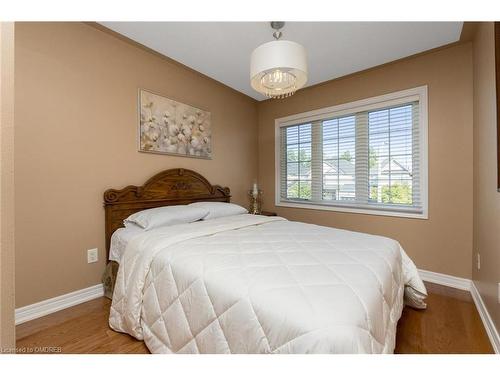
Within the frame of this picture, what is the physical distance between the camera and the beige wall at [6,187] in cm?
63

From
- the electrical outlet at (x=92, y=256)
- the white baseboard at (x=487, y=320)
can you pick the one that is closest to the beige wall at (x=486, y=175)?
the white baseboard at (x=487, y=320)

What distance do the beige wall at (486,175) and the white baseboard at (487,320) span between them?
6 cm

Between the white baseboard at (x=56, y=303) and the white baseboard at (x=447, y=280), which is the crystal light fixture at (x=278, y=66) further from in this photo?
the white baseboard at (x=447, y=280)

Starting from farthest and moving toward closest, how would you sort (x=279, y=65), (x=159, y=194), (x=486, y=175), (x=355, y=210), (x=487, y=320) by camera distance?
(x=355, y=210)
(x=159, y=194)
(x=486, y=175)
(x=487, y=320)
(x=279, y=65)

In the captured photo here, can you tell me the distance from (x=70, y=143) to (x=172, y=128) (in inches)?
37.8

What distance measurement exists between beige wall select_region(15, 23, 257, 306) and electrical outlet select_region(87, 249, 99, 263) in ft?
0.11

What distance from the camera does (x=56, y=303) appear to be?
182 cm

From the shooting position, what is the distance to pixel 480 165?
191 centimetres

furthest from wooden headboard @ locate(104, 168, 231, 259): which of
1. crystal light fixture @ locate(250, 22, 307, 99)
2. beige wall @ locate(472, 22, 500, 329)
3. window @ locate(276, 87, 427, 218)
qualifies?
beige wall @ locate(472, 22, 500, 329)

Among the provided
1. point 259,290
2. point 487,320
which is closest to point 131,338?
point 259,290

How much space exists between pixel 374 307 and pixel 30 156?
231 cm

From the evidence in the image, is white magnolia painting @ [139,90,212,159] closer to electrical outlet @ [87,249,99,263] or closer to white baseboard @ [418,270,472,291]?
electrical outlet @ [87,249,99,263]

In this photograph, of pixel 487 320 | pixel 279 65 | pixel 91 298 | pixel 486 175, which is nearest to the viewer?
pixel 279 65

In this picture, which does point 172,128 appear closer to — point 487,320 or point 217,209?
point 217,209
